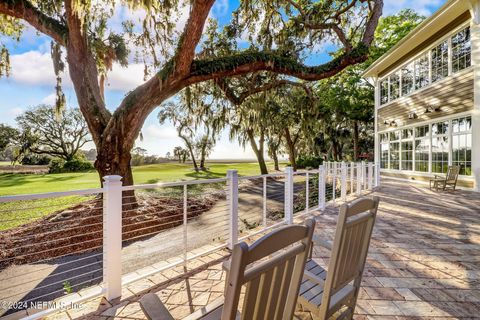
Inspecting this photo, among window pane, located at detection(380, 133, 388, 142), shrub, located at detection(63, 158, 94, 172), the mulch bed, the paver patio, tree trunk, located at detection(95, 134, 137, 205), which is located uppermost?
window pane, located at detection(380, 133, 388, 142)

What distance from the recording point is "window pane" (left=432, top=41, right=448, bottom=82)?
866 centimetres

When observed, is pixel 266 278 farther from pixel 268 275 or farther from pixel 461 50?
pixel 461 50

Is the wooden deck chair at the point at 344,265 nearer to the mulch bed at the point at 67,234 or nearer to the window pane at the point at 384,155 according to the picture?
the mulch bed at the point at 67,234

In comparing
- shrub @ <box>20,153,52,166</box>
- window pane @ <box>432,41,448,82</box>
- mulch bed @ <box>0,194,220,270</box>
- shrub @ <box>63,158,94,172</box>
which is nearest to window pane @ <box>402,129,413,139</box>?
window pane @ <box>432,41,448,82</box>

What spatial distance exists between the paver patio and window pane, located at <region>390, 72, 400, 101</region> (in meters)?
8.83

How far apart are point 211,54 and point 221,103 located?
2490 mm

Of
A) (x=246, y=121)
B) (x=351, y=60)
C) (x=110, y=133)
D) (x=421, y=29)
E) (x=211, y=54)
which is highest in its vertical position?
(x=421, y=29)

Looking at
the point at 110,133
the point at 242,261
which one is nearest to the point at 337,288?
the point at 242,261

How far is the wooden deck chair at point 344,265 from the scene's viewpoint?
4.53 ft

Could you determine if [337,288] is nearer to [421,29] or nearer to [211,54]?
[211,54]

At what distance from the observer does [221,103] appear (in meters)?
10.3

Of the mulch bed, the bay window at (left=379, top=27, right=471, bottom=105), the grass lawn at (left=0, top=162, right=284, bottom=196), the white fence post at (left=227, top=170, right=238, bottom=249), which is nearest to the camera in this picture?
the white fence post at (left=227, top=170, right=238, bottom=249)

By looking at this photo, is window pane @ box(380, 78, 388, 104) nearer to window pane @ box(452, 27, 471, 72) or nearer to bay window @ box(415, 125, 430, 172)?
bay window @ box(415, 125, 430, 172)

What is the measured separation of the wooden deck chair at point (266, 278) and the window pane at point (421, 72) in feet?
37.3
